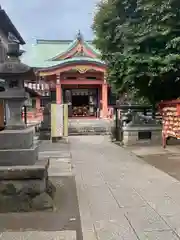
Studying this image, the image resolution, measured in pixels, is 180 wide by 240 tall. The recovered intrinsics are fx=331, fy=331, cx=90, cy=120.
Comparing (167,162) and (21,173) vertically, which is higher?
(21,173)

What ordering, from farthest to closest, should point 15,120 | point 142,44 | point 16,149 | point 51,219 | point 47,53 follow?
point 47,53
point 142,44
point 15,120
point 16,149
point 51,219

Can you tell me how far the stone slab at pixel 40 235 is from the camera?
409 centimetres

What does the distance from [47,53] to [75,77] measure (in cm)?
683

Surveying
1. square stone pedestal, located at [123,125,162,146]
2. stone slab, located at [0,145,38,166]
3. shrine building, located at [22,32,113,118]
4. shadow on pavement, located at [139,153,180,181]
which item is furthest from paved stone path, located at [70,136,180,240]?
shrine building, located at [22,32,113,118]

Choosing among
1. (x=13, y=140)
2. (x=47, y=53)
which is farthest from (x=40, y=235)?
(x=47, y=53)

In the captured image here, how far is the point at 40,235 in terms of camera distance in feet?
13.7

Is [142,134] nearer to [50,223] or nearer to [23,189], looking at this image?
[23,189]

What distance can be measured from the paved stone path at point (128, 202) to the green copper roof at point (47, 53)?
2362 cm

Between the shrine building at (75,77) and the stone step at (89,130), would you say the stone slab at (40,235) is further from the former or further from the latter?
the shrine building at (75,77)

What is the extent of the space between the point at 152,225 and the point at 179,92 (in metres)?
10.4

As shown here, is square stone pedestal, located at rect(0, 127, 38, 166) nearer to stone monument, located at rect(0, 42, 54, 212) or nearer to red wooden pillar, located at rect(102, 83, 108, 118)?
stone monument, located at rect(0, 42, 54, 212)

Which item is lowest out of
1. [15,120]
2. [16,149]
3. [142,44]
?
[16,149]

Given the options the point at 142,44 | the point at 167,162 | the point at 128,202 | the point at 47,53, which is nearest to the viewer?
the point at 128,202

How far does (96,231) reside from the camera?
432 cm
